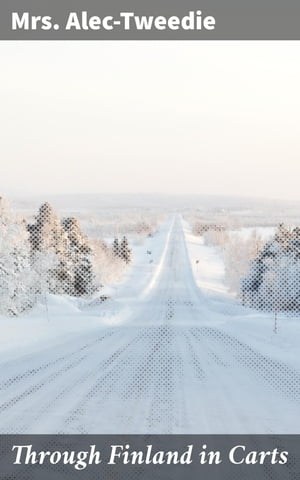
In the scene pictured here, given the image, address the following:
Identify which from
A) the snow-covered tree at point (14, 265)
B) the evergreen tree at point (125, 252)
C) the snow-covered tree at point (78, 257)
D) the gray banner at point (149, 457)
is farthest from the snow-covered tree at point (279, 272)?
the gray banner at point (149, 457)

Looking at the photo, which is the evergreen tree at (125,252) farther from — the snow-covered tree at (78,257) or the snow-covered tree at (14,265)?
the snow-covered tree at (14,265)

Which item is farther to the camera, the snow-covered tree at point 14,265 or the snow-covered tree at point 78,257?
the snow-covered tree at point 14,265

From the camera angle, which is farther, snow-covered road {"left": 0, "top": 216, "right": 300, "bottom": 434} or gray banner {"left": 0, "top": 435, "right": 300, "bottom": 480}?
snow-covered road {"left": 0, "top": 216, "right": 300, "bottom": 434}

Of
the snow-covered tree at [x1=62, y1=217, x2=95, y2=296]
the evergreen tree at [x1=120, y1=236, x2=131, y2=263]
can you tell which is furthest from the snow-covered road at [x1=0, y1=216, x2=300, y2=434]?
the evergreen tree at [x1=120, y1=236, x2=131, y2=263]

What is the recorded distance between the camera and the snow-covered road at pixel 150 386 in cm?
670

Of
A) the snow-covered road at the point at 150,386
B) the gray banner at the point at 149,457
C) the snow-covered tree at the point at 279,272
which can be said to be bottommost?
the snow-covered road at the point at 150,386

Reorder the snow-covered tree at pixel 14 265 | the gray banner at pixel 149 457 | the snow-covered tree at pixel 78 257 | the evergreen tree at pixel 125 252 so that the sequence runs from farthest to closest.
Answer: the evergreen tree at pixel 125 252, the snow-covered tree at pixel 14 265, the snow-covered tree at pixel 78 257, the gray banner at pixel 149 457

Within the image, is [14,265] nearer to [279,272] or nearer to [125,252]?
[125,252]

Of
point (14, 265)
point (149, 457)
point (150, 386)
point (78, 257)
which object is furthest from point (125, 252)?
point (149, 457)

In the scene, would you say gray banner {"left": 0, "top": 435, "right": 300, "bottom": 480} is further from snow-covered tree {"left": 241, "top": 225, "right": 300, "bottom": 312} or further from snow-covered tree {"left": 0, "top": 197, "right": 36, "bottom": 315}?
snow-covered tree {"left": 0, "top": 197, "right": 36, "bottom": 315}

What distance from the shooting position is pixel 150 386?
8711mm

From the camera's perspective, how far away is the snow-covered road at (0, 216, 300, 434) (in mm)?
6699

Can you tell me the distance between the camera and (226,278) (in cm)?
2156

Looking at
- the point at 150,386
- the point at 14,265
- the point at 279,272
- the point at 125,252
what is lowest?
the point at 150,386
